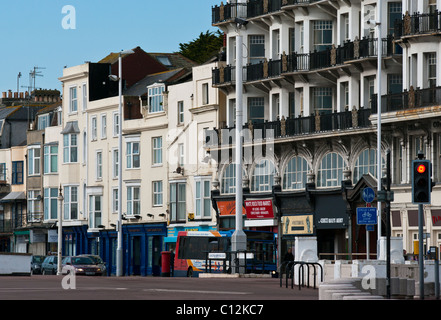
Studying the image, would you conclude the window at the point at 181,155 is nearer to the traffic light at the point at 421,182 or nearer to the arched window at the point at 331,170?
the arched window at the point at 331,170

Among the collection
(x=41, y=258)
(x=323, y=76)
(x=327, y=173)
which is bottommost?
(x=41, y=258)

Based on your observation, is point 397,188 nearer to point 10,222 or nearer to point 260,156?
point 260,156

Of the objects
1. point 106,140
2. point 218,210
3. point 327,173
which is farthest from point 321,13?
point 106,140

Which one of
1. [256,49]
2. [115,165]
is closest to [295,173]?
[256,49]

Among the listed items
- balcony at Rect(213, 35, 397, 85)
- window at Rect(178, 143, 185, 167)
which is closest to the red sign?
balcony at Rect(213, 35, 397, 85)

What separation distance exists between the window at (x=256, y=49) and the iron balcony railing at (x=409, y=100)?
39.9ft

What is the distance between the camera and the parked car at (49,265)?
69.5 metres

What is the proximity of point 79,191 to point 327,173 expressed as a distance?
27.4 meters

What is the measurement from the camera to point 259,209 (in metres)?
65.3

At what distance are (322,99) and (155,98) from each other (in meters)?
16.4

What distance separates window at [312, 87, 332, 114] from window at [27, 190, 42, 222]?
31544 millimetres

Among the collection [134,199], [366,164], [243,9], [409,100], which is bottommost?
[134,199]

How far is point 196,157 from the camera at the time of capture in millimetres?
71000

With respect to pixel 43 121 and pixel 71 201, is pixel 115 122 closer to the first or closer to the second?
pixel 71 201
